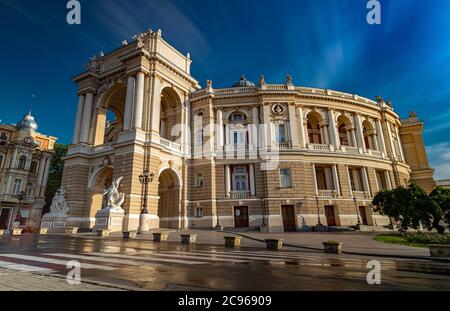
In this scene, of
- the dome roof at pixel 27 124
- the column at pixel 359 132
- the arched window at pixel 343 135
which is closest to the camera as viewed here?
the column at pixel 359 132

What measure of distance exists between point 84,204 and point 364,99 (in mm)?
33669

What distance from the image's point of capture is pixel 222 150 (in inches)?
1091

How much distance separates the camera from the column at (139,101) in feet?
80.3

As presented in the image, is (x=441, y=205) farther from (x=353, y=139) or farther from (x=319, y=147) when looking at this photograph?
(x=353, y=139)

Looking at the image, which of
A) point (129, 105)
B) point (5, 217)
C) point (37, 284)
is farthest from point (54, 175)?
point (37, 284)

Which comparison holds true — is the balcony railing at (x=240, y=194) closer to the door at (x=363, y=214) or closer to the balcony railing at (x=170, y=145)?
the balcony railing at (x=170, y=145)

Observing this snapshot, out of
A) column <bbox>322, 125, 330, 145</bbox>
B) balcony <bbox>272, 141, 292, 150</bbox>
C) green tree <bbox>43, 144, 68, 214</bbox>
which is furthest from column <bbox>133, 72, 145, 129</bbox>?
green tree <bbox>43, 144, 68, 214</bbox>

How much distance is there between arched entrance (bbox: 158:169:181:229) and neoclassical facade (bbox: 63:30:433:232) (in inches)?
4.4

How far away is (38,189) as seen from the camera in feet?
Answer: 150

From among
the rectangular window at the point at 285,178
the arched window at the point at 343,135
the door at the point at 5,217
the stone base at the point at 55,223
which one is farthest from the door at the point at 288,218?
the door at the point at 5,217

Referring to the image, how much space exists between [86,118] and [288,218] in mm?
24343

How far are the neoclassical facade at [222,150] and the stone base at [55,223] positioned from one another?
114cm

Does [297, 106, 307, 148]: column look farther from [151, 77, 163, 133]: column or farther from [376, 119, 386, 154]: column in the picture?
[151, 77, 163, 133]: column
